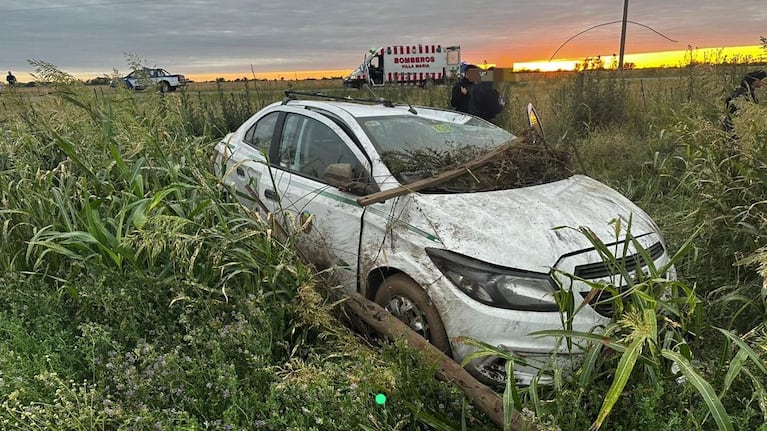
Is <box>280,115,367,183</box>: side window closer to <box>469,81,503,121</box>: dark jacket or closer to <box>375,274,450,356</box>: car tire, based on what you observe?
<box>375,274,450,356</box>: car tire

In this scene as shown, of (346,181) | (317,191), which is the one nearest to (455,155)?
(346,181)

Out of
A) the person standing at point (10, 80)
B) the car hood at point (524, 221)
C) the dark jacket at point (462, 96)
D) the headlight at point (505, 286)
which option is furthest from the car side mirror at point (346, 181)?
the dark jacket at point (462, 96)

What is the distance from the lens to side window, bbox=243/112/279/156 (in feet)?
14.8

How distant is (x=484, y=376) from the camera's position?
103 inches

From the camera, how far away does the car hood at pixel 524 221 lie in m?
2.66

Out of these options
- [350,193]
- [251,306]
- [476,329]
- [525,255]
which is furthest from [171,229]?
[525,255]

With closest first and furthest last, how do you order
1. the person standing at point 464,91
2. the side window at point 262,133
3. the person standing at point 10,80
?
1. the person standing at point 10,80
2. the side window at point 262,133
3. the person standing at point 464,91

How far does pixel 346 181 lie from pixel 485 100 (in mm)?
4701

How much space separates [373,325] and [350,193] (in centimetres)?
93

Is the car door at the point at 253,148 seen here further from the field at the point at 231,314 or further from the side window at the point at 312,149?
the field at the point at 231,314

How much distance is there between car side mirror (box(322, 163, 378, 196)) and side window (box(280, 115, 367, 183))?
0.09m

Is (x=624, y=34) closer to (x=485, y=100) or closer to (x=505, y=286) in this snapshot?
(x=485, y=100)

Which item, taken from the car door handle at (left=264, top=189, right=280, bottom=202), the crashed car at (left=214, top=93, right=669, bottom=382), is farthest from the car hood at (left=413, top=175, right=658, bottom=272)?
the car door handle at (left=264, top=189, right=280, bottom=202)

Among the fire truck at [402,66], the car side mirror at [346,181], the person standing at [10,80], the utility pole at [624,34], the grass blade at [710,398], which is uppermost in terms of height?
the fire truck at [402,66]
